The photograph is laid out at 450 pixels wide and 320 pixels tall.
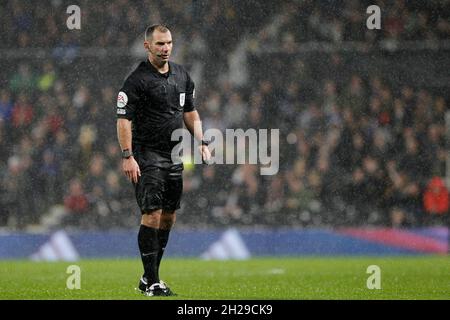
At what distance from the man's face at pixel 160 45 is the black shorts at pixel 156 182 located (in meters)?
0.86

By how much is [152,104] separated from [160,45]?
1.85 feet

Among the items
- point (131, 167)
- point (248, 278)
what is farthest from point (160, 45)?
point (248, 278)

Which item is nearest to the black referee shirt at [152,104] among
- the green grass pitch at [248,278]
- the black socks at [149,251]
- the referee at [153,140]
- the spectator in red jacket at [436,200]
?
the referee at [153,140]

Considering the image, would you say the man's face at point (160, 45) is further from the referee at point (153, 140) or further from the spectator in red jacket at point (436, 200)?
the spectator in red jacket at point (436, 200)

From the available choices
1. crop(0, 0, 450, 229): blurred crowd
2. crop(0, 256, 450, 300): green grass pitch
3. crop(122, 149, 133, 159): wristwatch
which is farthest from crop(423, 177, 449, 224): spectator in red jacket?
crop(122, 149, 133, 159): wristwatch

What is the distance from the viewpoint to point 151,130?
30.9 feet

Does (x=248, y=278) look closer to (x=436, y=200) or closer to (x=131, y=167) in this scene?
(x=131, y=167)

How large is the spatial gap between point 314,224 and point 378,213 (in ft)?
3.38

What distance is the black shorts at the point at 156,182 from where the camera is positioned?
9234 mm

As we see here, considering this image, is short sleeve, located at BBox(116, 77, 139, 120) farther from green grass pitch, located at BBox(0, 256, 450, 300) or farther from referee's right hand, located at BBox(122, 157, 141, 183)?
green grass pitch, located at BBox(0, 256, 450, 300)

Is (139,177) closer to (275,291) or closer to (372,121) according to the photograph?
(275,291)

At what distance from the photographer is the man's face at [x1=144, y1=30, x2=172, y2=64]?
9148mm

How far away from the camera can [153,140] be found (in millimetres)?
9414

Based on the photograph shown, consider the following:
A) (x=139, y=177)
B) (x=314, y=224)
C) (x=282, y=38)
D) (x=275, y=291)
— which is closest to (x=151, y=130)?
(x=139, y=177)
